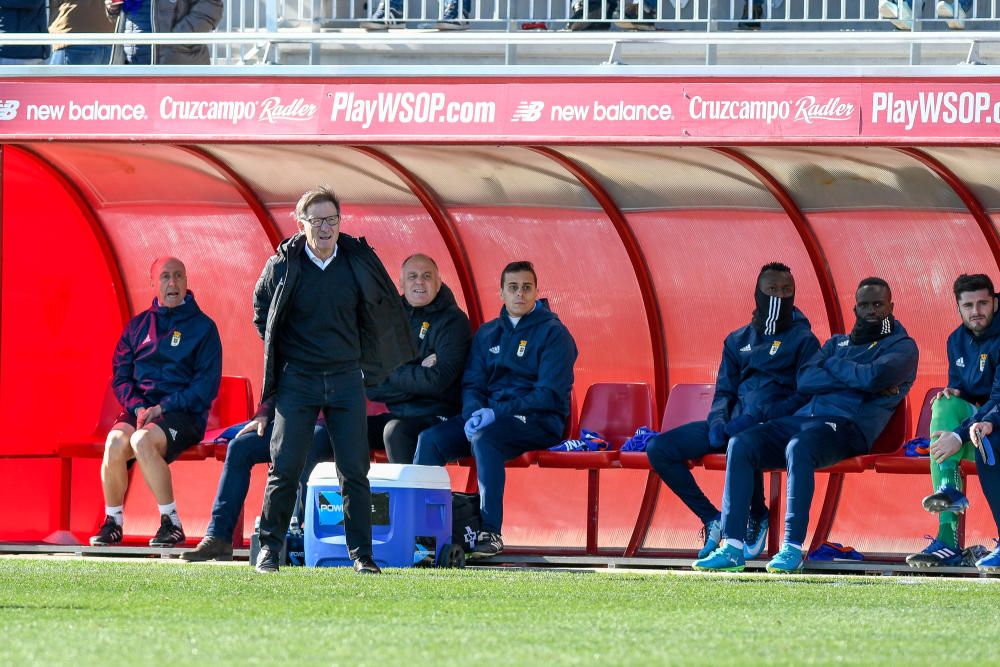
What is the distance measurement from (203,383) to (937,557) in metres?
4.15

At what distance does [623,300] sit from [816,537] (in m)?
1.82

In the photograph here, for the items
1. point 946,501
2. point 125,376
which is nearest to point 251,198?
point 125,376

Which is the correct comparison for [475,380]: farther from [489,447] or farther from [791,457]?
[791,457]

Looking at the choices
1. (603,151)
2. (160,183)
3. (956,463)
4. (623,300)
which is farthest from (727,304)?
(160,183)

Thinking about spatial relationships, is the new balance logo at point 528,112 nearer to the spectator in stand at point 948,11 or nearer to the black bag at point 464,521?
the black bag at point 464,521

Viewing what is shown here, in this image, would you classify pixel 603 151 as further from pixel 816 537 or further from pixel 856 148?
pixel 816 537

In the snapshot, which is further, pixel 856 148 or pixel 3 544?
pixel 3 544

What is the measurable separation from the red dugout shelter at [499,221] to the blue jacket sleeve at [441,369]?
3.37 feet

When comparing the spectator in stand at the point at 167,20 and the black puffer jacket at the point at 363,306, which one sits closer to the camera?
the black puffer jacket at the point at 363,306

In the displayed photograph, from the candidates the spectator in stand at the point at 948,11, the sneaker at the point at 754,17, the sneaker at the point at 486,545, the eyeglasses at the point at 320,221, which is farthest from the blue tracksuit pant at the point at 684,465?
the sneaker at the point at 754,17

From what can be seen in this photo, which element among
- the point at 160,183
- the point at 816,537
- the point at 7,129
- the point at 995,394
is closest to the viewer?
the point at 995,394

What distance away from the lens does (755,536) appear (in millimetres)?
9859

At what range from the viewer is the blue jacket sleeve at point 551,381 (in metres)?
10.0

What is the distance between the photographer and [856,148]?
9.79m
